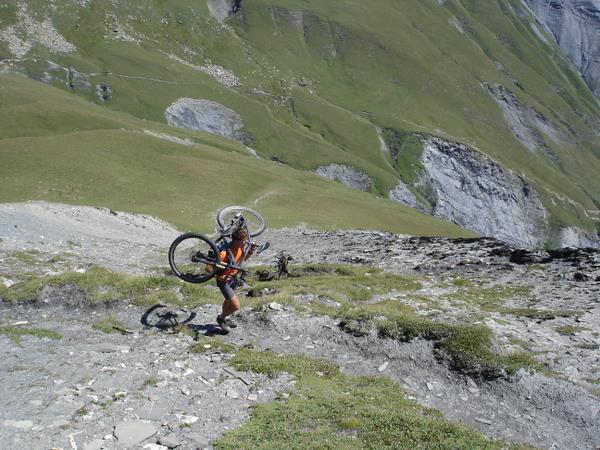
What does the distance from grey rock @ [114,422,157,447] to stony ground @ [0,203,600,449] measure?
0.03 m

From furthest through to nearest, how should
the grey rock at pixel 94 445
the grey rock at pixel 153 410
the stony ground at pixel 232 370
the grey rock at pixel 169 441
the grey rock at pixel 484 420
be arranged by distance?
1. the grey rock at pixel 484 420
2. the grey rock at pixel 153 410
3. the stony ground at pixel 232 370
4. the grey rock at pixel 169 441
5. the grey rock at pixel 94 445

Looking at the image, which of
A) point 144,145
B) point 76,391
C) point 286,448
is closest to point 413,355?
point 286,448

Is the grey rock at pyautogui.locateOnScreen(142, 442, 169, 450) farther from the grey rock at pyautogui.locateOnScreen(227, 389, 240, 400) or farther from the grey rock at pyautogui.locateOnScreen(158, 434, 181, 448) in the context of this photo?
the grey rock at pyautogui.locateOnScreen(227, 389, 240, 400)

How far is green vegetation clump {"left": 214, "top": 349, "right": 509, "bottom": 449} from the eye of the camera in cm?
995

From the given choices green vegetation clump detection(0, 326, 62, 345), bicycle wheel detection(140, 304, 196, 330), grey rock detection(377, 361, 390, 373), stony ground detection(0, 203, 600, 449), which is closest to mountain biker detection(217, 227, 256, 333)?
stony ground detection(0, 203, 600, 449)

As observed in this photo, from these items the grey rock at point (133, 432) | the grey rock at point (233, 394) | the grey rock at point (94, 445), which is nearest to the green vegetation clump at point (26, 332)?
the grey rock at point (133, 432)

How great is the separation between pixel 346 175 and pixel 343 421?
600 feet

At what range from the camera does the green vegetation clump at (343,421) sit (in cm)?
995

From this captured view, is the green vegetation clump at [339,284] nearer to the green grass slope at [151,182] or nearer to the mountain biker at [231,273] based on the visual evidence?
the mountain biker at [231,273]

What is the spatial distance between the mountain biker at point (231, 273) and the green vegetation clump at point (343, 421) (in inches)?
111

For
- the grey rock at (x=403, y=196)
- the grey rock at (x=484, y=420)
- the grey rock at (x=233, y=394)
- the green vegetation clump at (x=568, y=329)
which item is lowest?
the grey rock at (x=403, y=196)

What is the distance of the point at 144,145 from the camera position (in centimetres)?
7719

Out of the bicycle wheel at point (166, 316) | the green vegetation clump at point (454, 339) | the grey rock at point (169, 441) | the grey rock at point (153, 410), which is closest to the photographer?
the grey rock at point (169, 441)

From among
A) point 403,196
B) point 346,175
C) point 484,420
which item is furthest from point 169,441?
point 403,196
